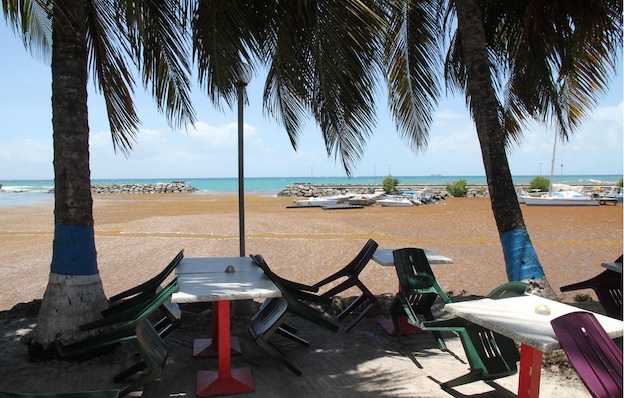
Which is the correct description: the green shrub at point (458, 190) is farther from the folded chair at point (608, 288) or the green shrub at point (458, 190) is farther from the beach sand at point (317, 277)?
the folded chair at point (608, 288)

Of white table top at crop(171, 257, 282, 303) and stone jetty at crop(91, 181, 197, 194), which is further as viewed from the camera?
stone jetty at crop(91, 181, 197, 194)

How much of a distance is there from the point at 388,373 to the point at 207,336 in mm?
1884

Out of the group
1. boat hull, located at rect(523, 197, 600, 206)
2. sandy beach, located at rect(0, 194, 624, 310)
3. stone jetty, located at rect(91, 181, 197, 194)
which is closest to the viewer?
sandy beach, located at rect(0, 194, 624, 310)

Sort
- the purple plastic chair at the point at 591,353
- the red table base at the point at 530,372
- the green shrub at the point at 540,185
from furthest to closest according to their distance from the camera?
1. the green shrub at the point at 540,185
2. the red table base at the point at 530,372
3. the purple plastic chair at the point at 591,353

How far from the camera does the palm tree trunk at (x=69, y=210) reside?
3.63 metres

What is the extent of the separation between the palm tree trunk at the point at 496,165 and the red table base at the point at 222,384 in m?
2.72

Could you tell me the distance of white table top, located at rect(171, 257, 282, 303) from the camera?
3.02 meters

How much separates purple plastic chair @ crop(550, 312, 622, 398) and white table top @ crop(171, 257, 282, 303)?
1778 millimetres

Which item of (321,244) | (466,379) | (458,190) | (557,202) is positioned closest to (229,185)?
(458,190)

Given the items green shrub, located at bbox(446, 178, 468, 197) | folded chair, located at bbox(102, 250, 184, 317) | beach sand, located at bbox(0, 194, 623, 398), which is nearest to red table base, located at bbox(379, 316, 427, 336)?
beach sand, located at bbox(0, 194, 623, 398)

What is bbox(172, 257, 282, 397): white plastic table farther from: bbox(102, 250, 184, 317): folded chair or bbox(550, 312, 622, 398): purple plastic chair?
bbox(550, 312, 622, 398): purple plastic chair

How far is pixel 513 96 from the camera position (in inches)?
270

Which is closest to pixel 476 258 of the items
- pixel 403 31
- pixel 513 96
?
pixel 513 96

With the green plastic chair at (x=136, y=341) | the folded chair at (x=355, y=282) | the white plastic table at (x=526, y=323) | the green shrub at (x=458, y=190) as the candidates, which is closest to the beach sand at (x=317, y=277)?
the folded chair at (x=355, y=282)
